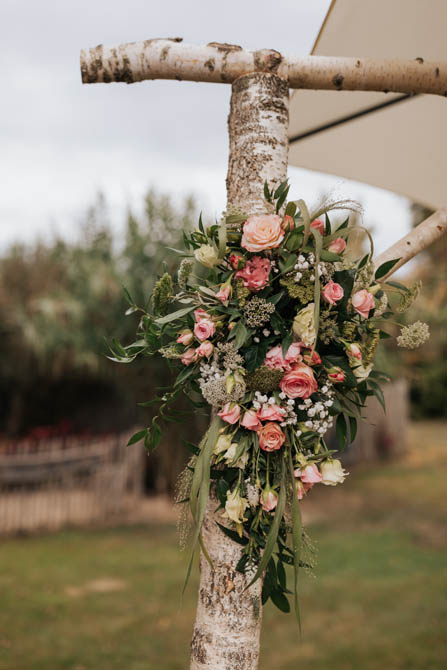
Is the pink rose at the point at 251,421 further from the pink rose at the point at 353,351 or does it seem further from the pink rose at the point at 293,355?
the pink rose at the point at 353,351

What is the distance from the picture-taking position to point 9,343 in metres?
10.0

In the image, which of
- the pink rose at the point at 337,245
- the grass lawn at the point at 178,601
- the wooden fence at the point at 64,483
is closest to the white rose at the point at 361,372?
the pink rose at the point at 337,245

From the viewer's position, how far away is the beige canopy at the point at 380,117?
254 cm

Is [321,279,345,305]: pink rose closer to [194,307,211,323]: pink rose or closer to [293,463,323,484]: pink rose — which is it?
[194,307,211,323]: pink rose

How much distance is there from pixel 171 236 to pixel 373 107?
5.52 m

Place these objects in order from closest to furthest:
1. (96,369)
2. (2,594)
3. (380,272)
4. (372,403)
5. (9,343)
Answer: (380,272)
(2,594)
(96,369)
(9,343)
(372,403)

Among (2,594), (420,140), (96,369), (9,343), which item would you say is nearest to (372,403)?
(96,369)

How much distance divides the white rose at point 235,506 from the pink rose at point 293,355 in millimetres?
401

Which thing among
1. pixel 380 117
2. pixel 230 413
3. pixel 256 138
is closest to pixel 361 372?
pixel 230 413

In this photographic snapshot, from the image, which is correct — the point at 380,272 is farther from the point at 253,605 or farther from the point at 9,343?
the point at 9,343

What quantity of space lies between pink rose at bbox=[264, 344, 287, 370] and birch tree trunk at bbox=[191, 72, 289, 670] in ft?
1.53

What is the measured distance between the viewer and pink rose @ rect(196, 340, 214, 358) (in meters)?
1.66

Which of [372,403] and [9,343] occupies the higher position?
[9,343]

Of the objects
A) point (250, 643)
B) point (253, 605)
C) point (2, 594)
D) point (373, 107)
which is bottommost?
point (2, 594)
